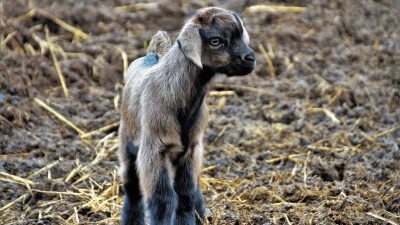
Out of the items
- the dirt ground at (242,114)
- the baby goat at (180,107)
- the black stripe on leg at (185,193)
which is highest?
the baby goat at (180,107)

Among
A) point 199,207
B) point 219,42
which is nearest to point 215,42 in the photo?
point 219,42

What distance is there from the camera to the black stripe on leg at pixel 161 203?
6.18m

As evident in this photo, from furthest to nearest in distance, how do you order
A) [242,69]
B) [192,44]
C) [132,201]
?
[132,201], [242,69], [192,44]

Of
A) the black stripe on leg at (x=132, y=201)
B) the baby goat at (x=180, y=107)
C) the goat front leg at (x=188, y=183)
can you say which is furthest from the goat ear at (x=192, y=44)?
the black stripe on leg at (x=132, y=201)

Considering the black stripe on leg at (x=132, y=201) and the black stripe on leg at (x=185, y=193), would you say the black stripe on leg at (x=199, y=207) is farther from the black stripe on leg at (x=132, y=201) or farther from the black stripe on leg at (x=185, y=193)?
the black stripe on leg at (x=132, y=201)

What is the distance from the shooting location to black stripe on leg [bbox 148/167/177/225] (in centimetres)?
618

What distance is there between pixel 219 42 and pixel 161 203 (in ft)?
4.13

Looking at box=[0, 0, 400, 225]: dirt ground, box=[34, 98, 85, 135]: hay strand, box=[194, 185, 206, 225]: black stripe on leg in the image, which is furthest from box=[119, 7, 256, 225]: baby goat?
box=[34, 98, 85, 135]: hay strand

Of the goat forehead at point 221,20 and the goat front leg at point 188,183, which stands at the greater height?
the goat forehead at point 221,20

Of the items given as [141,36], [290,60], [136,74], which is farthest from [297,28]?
[136,74]

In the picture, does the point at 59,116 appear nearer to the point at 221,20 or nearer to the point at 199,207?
the point at 199,207

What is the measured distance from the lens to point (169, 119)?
6.20 metres

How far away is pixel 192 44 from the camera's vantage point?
20.1 ft

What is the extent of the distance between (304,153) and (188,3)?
475 cm
